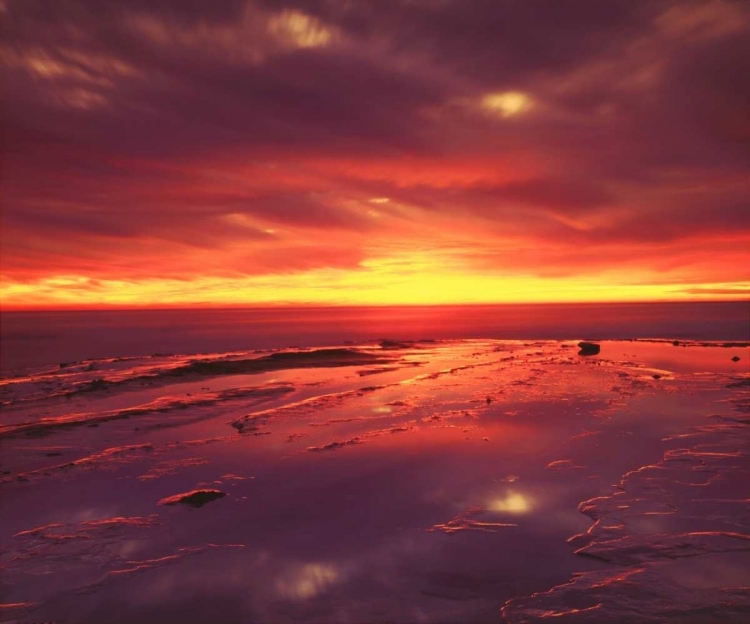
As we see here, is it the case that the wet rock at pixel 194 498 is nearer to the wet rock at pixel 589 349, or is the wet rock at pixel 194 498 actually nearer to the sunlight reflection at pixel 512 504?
the sunlight reflection at pixel 512 504

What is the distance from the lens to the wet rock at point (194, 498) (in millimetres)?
11344

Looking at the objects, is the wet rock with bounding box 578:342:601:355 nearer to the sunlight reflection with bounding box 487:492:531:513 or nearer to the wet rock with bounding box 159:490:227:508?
the sunlight reflection with bounding box 487:492:531:513

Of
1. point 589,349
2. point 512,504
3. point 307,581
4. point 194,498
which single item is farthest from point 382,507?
point 589,349

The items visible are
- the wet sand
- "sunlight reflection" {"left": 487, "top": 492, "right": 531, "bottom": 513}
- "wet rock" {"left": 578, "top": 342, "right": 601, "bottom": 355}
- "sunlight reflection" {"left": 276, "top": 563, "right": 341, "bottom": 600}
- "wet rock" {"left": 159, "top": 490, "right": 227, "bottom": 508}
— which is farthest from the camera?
"wet rock" {"left": 578, "top": 342, "right": 601, "bottom": 355}

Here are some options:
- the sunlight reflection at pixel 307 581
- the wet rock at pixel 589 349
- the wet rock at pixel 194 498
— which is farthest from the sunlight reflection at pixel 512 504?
the wet rock at pixel 589 349

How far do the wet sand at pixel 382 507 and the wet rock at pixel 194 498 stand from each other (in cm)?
5

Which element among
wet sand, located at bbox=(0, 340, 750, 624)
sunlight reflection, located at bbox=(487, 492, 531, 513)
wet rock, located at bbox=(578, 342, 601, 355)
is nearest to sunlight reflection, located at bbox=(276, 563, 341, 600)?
wet sand, located at bbox=(0, 340, 750, 624)

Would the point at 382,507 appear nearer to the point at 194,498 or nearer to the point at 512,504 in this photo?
the point at 512,504

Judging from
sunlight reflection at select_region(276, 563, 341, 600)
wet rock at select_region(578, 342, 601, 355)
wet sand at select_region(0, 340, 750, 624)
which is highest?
wet rock at select_region(578, 342, 601, 355)

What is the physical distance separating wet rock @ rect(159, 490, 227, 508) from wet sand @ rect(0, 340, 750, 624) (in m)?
0.05

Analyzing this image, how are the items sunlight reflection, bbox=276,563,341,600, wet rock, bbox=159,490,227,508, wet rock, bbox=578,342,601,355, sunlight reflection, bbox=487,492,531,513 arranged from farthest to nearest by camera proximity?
wet rock, bbox=578,342,601,355 → wet rock, bbox=159,490,227,508 → sunlight reflection, bbox=487,492,531,513 → sunlight reflection, bbox=276,563,341,600

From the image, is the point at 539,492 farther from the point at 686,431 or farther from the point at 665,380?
the point at 665,380

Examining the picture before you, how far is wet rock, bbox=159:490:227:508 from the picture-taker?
11344 mm

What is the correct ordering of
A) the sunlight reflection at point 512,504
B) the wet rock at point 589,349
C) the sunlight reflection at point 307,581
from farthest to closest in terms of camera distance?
the wet rock at point 589,349 < the sunlight reflection at point 512,504 < the sunlight reflection at point 307,581
